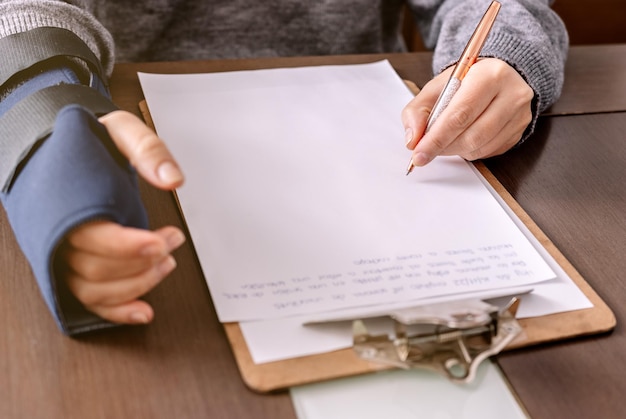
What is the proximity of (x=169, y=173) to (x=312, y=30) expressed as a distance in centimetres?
61

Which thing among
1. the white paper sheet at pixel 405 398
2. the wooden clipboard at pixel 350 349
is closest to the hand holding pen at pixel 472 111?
the wooden clipboard at pixel 350 349

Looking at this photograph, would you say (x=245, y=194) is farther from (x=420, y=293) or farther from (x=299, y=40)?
(x=299, y=40)

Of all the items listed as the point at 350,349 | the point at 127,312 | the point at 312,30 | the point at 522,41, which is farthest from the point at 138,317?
the point at 312,30

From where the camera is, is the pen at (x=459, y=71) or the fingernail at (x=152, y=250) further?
the pen at (x=459, y=71)

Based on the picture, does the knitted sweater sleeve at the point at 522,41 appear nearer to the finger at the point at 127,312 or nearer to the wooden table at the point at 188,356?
the wooden table at the point at 188,356

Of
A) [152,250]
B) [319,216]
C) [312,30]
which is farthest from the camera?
[312,30]

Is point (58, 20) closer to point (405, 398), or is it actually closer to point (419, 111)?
point (419, 111)

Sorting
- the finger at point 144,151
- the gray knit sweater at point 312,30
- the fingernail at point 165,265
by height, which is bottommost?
the gray knit sweater at point 312,30

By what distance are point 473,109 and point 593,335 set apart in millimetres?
225

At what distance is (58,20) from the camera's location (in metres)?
0.60

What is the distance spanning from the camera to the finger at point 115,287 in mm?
376

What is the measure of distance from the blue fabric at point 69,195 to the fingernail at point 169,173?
23 millimetres

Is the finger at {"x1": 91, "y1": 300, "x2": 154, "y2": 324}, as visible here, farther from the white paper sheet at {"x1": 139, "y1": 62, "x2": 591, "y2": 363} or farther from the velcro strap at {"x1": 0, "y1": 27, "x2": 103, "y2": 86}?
the velcro strap at {"x1": 0, "y1": 27, "x2": 103, "y2": 86}

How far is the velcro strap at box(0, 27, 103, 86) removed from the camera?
535 millimetres
